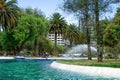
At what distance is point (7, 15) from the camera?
244 ft

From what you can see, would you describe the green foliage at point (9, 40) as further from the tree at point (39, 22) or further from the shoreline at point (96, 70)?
the shoreline at point (96, 70)

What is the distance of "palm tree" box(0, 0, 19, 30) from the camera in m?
A: 74.1

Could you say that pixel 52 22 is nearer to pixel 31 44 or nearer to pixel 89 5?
pixel 31 44

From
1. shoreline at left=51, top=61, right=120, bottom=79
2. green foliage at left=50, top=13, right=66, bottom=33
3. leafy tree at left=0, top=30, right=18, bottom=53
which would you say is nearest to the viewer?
shoreline at left=51, top=61, right=120, bottom=79

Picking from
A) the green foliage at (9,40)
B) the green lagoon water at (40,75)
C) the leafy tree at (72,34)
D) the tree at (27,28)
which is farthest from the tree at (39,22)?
the green lagoon water at (40,75)

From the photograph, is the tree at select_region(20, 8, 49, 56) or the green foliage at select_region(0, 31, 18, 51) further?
the green foliage at select_region(0, 31, 18, 51)

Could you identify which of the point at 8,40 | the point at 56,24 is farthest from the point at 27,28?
the point at 56,24

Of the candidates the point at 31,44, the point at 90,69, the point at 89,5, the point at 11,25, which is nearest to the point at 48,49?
the point at 31,44

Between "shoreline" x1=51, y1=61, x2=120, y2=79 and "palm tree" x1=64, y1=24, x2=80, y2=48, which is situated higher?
"palm tree" x1=64, y1=24, x2=80, y2=48

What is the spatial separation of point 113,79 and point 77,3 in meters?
18.6

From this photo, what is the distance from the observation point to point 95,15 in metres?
38.2

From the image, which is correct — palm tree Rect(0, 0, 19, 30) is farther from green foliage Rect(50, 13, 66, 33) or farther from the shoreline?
the shoreline

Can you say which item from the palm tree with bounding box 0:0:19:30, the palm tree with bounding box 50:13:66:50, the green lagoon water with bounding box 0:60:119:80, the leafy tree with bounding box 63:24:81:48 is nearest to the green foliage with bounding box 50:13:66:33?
the palm tree with bounding box 50:13:66:50

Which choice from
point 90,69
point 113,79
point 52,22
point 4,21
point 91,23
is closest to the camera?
point 113,79
